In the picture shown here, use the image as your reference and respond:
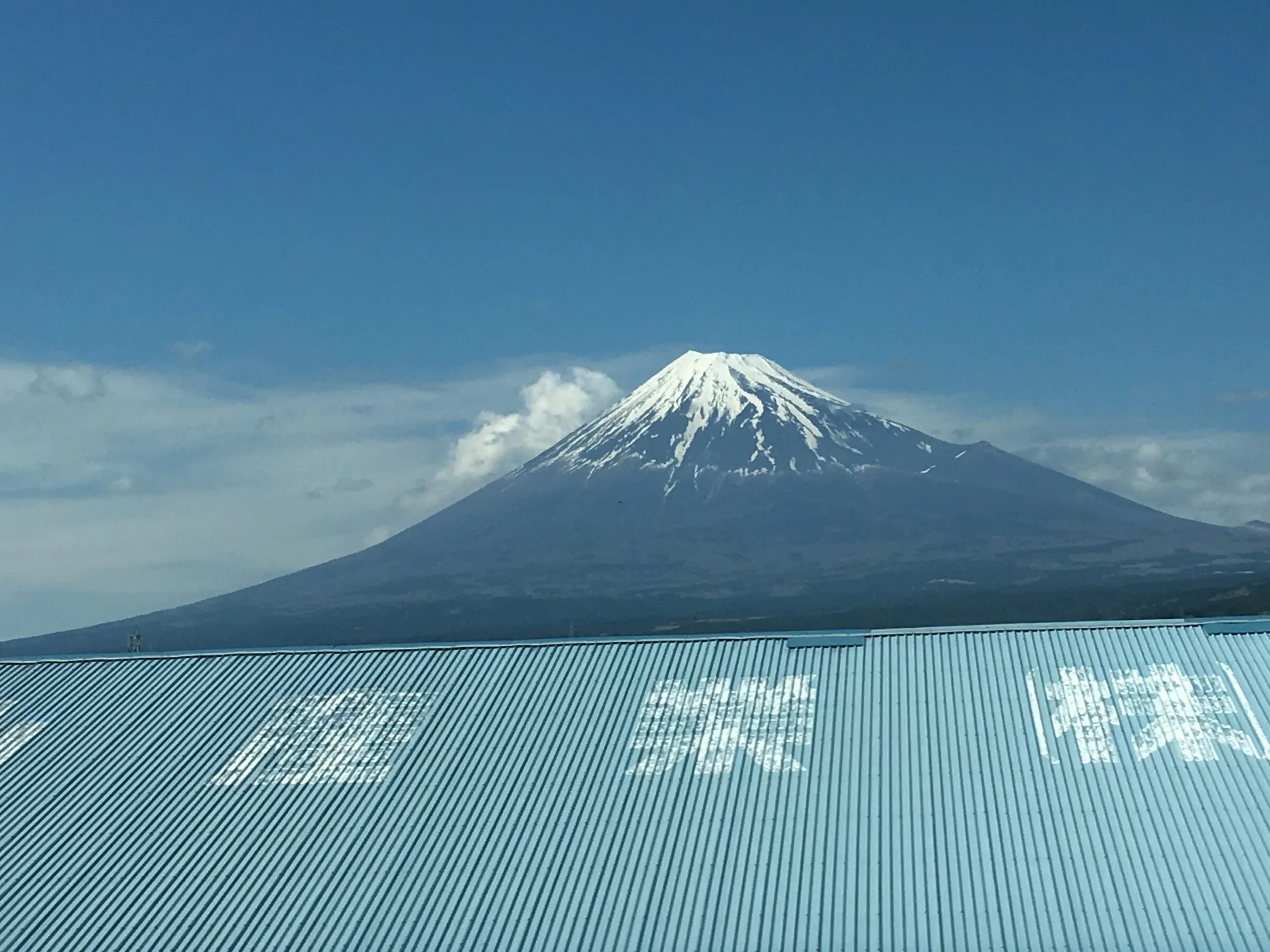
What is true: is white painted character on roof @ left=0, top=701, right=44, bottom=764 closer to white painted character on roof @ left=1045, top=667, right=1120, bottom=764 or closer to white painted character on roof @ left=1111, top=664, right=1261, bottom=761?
white painted character on roof @ left=1045, top=667, right=1120, bottom=764

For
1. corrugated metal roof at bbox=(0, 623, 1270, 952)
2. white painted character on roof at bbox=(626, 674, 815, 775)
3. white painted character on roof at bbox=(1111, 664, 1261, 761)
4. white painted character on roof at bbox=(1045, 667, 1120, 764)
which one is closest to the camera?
corrugated metal roof at bbox=(0, 623, 1270, 952)

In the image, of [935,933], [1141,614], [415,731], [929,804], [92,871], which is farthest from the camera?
[1141,614]

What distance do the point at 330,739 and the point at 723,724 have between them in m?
9.18

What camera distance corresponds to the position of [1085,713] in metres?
30.6

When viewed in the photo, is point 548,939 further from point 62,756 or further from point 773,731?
point 62,756

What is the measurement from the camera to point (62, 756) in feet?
114

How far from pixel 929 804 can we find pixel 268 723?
15927mm

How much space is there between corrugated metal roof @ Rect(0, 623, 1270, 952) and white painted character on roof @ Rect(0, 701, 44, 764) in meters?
0.10

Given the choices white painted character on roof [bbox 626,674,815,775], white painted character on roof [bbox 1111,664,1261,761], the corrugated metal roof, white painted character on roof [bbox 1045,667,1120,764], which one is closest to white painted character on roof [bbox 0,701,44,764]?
the corrugated metal roof

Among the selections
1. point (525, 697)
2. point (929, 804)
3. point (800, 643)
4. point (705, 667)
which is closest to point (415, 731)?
point (525, 697)

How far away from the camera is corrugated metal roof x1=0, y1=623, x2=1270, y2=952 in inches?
1017

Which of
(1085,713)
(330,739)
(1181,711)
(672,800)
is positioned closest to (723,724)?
(672,800)

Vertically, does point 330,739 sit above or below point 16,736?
below

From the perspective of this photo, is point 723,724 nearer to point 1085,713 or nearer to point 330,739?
point 1085,713
